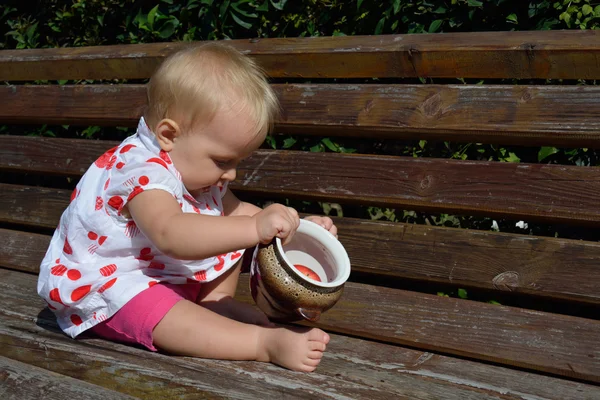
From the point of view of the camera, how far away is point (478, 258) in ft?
8.07

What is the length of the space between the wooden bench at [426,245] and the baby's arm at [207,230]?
293 millimetres

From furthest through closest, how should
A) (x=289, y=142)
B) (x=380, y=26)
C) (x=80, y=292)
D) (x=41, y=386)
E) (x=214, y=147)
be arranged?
(x=289, y=142) → (x=380, y=26) → (x=80, y=292) → (x=214, y=147) → (x=41, y=386)

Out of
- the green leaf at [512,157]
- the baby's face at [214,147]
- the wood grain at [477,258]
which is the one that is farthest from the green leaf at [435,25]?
the baby's face at [214,147]

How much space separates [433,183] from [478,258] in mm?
266

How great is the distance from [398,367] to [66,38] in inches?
111

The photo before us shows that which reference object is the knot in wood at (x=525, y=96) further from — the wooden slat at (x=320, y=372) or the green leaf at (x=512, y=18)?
the wooden slat at (x=320, y=372)

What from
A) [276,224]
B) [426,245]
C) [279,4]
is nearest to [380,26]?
[279,4]

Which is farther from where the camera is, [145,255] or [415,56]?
[415,56]

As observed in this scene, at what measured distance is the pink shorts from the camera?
7.18 ft

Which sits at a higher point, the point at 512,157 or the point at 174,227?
the point at 174,227

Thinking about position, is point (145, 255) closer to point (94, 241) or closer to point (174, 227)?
point (94, 241)

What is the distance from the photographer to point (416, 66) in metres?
2.52

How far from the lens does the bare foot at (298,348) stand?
6.62 feet

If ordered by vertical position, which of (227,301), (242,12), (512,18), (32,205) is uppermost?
(512,18)
